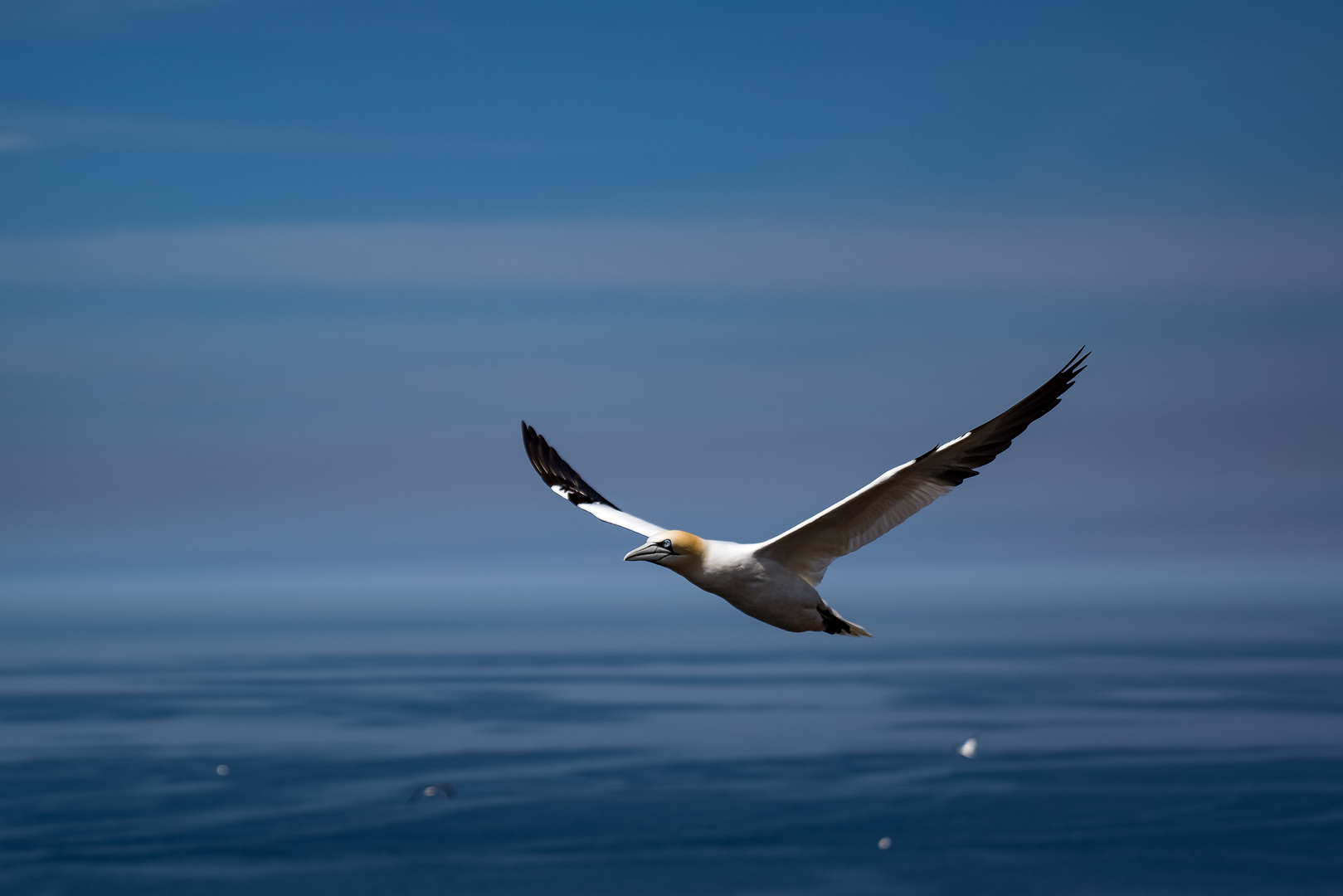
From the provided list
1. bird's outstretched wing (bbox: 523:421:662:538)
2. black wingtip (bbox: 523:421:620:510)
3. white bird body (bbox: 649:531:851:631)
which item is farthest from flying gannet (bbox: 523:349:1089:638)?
black wingtip (bbox: 523:421:620:510)

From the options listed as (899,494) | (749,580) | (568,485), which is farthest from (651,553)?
(568,485)

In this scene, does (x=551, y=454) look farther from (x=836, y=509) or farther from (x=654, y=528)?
(x=836, y=509)

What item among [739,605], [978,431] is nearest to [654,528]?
[739,605]

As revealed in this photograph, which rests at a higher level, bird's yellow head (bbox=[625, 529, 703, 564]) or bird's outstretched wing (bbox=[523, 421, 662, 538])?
bird's outstretched wing (bbox=[523, 421, 662, 538])

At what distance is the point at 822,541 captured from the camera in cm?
2119

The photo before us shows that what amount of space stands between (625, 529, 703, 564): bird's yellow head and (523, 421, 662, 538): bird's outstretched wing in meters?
4.78

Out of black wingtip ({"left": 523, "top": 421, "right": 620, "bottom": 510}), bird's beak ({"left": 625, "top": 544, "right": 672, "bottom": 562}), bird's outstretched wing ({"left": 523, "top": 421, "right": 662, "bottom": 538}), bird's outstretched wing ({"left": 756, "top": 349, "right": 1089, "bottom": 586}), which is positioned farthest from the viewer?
black wingtip ({"left": 523, "top": 421, "right": 620, "bottom": 510})

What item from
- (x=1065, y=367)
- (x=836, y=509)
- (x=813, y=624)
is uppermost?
(x=1065, y=367)

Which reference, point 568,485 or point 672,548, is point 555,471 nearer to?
point 568,485

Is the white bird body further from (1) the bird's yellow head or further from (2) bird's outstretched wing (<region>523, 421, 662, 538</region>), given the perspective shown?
(2) bird's outstretched wing (<region>523, 421, 662, 538</region>)

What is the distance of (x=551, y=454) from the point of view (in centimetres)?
3094

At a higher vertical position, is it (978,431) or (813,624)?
(978,431)

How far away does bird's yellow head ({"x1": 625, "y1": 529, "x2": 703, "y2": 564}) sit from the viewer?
20.7 metres

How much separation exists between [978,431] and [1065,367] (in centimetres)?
163
